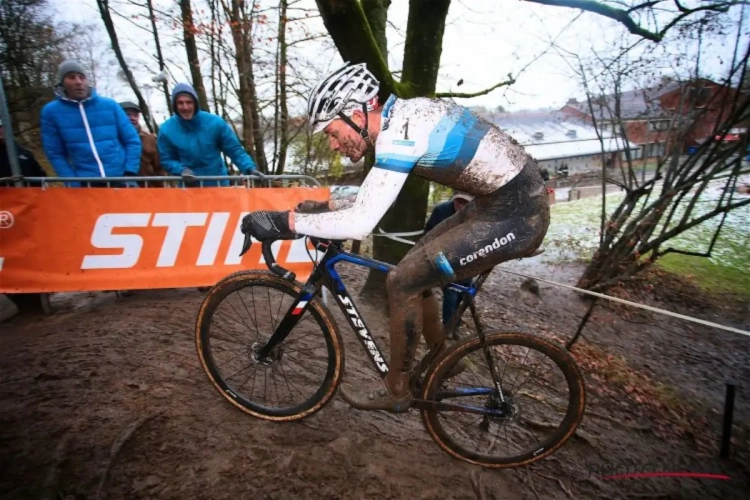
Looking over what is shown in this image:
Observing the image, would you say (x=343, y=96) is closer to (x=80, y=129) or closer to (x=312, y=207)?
(x=312, y=207)

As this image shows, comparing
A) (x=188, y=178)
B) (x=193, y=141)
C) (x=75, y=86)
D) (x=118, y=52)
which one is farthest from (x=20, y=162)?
(x=118, y=52)

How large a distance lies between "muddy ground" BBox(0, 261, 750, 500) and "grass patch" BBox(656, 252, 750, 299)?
20.7 ft

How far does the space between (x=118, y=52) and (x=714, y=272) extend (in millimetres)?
18386

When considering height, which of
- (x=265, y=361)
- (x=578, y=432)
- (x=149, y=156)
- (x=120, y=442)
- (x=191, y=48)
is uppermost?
(x=191, y=48)

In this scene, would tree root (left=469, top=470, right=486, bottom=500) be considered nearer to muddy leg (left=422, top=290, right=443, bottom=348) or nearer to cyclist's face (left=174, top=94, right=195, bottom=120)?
muddy leg (left=422, top=290, right=443, bottom=348)

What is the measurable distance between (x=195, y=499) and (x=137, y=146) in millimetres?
4386

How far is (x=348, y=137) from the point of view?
7.74 ft

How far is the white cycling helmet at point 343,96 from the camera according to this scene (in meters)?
2.27

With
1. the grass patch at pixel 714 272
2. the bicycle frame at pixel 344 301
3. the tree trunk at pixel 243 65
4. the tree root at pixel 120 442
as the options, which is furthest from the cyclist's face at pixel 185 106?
the grass patch at pixel 714 272

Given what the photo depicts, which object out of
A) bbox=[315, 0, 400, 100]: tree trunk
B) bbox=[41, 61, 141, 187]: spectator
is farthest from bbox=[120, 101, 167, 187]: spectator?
bbox=[315, 0, 400, 100]: tree trunk

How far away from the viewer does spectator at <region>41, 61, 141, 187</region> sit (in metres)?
4.57

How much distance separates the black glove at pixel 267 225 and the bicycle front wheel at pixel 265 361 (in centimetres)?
38

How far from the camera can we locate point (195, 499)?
221cm

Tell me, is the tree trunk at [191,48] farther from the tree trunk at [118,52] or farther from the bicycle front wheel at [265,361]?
the bicycle front wheel at [265,361]
